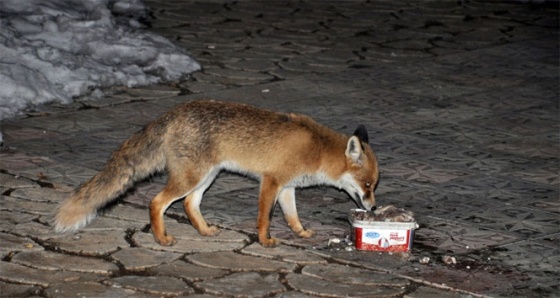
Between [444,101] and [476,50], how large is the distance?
2729 millimetres

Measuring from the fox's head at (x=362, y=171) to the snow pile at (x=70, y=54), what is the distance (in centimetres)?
411

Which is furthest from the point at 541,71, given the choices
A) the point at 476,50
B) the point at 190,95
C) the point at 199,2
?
the point at 199,2

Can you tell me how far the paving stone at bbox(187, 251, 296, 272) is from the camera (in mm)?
6363

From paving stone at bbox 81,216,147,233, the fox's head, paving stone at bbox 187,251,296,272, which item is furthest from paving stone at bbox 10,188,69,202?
the fox's head

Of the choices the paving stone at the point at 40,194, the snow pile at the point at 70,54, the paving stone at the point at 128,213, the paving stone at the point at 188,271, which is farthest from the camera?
the snow pile at the point at 70,54

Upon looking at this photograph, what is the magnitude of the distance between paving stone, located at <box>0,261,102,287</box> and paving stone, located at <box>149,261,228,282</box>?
0.37m

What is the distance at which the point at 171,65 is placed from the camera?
1175 centimetres

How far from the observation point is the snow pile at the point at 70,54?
10.4 meters

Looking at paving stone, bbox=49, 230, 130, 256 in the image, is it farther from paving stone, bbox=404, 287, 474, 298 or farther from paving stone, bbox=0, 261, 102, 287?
paving stone, bbox=404, 287, 474, 298

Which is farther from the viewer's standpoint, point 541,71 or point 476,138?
point 541,71

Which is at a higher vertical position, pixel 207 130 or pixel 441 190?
pixel 207 130

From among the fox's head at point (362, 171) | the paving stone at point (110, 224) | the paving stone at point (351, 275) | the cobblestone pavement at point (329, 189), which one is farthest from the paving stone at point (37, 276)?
the fox's head at point (362, 171)

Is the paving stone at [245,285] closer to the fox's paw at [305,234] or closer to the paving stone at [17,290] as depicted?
the fox's paw at [305,234]

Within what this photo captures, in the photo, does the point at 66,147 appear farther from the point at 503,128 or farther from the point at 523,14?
the point at 523,14
